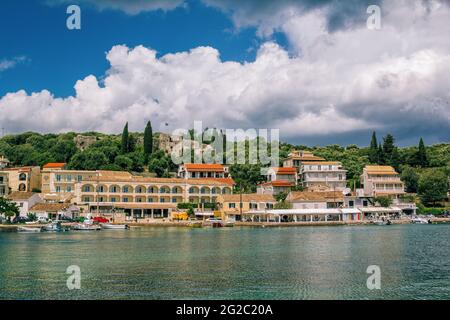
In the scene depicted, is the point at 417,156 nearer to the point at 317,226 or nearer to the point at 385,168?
the point at 385,168

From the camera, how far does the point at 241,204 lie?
62594mm

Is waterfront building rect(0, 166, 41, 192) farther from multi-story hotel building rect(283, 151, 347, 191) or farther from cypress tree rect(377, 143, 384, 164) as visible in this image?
cypress tree rect(377, 143, 384, 164)


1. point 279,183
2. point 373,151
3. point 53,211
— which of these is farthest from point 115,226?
point 373,151

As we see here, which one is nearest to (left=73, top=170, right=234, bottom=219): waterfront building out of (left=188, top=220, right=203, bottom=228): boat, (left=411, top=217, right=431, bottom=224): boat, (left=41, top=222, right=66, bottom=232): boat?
(left=188, top=220, right=203, bottom=228): boat

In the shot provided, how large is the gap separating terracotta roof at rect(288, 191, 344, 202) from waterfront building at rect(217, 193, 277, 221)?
275cm

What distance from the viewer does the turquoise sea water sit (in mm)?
17828

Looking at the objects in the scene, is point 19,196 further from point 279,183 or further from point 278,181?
point 278,181

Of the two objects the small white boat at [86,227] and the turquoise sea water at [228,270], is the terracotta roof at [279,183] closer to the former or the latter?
the small white boat at [86,227]

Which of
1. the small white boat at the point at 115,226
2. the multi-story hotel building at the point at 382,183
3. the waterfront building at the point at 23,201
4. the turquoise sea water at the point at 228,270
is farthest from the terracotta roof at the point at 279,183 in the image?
the turquoise sea water at the point at 228,270

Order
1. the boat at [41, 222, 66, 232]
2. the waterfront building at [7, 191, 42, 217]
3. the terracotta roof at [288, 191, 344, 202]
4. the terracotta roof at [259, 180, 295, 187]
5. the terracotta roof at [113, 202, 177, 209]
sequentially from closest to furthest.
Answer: the boat at [41, 222, 66, 232] < the waterfront building at [7, 191, 42, 217] < the terracotta roof at [288, 191, 344, 202] < the terracotta roof at [113, 202, 177, 209] < the terracotta roof at [259, 180, 295, 187]

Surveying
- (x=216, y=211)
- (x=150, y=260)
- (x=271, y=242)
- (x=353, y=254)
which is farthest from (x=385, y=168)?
(x=150, y=260)
